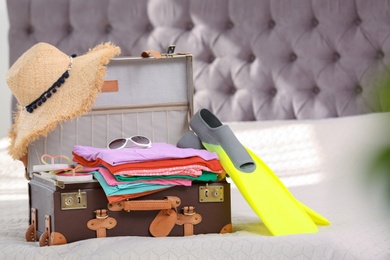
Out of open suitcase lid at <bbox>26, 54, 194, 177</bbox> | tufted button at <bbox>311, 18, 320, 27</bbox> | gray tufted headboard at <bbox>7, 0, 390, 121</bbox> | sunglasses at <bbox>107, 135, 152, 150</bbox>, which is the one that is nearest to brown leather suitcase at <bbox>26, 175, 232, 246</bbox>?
sunglasses at <bbox>107, 135, 152, 150</bbox>

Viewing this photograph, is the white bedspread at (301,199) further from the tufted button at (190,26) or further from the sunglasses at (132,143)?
the tufted button at (190,26)

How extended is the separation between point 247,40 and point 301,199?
1.01m

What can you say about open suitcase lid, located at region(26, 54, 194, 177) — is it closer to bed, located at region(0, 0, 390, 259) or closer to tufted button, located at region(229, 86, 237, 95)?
bed, located at region(0, 0, 390, 259)

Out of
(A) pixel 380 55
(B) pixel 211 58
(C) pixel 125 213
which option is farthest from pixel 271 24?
(C) pixel 125 213

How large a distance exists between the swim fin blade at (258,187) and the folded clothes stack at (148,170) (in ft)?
0.17

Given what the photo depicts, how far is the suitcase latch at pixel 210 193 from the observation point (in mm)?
1428

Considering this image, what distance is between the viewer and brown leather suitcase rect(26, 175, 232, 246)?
135 cm

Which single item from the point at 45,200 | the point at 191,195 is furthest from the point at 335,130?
the point at 45,200

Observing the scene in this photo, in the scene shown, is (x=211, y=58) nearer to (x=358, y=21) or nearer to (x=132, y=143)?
(x=358, y=21)

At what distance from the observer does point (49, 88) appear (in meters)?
1.68

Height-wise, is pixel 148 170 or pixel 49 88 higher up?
pixel 49 88

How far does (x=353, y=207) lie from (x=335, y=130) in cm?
61

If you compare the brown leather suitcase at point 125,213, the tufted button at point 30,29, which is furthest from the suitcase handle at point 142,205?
the tufted button at point 30,29

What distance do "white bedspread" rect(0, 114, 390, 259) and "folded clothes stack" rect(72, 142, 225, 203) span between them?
110mm
